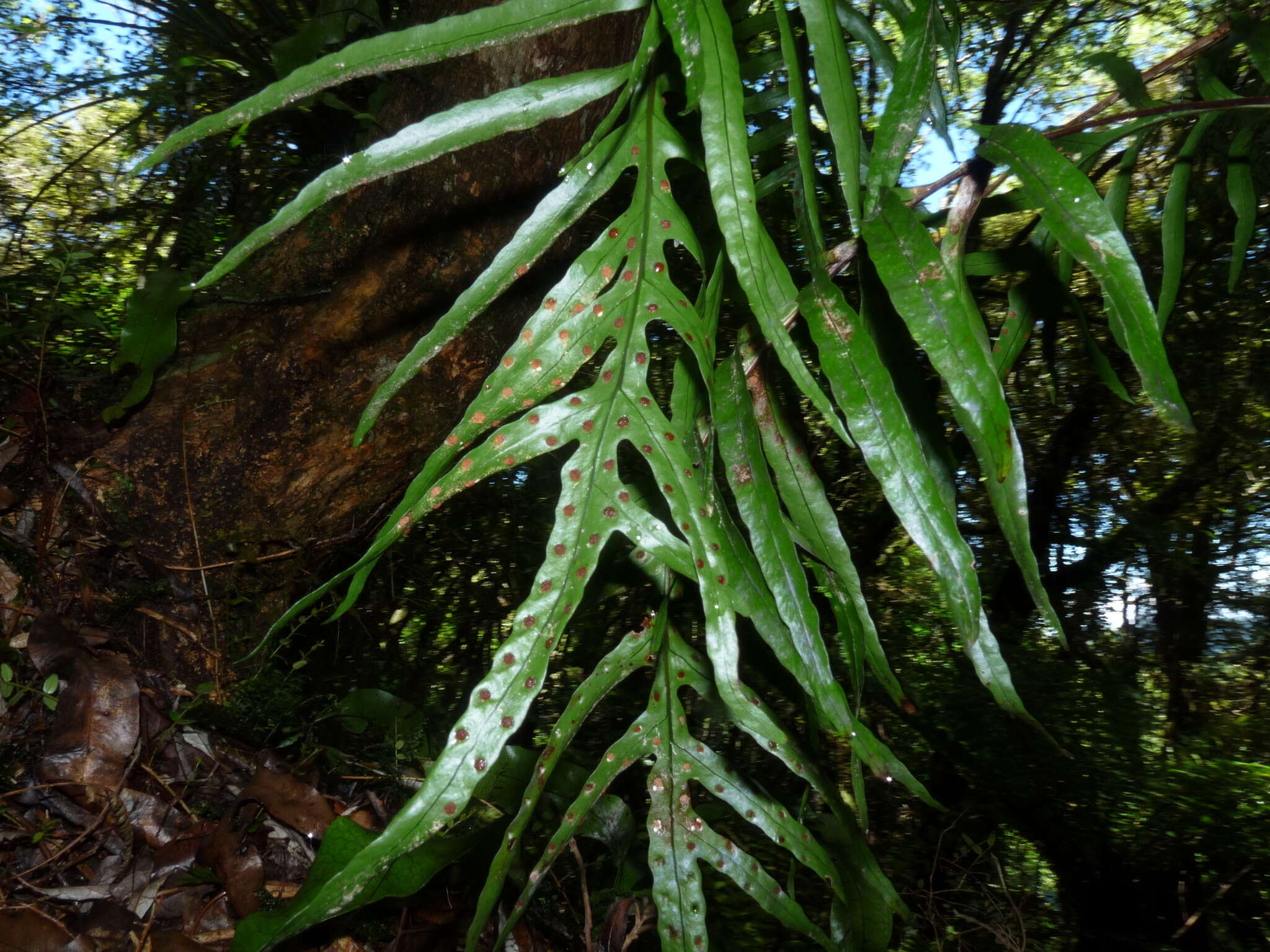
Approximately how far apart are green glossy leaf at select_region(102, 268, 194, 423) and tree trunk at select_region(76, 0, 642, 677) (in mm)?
22

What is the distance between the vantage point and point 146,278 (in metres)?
0.84

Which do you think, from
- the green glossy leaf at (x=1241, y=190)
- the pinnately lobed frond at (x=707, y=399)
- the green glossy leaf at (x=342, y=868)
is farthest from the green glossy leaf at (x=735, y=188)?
the green glossy leaf at (x=1241, y=190)

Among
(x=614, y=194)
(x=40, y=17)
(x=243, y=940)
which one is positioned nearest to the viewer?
(x=243, y=940)

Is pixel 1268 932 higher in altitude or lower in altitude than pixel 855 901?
lower

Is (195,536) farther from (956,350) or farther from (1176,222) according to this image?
(1176,222)

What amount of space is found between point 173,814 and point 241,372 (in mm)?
433

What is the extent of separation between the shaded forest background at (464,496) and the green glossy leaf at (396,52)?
15.5 inches

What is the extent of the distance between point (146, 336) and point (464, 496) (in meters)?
0.78

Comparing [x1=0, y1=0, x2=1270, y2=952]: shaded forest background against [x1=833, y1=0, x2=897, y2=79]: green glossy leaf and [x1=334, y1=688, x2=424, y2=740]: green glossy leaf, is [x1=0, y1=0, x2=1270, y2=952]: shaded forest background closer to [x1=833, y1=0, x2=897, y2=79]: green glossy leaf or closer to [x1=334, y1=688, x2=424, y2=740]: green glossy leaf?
[x1=334, y1=688, x2=424, y2=740]: green glossy leaf

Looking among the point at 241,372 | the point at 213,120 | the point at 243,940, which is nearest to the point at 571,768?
the point at 243,940

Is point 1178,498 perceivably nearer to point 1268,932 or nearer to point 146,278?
point 1268,932

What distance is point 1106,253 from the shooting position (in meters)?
0.37

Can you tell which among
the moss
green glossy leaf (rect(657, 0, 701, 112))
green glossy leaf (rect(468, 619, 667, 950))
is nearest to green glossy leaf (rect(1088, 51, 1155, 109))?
green glossy leaf (rect(657, 0, 701, 112))

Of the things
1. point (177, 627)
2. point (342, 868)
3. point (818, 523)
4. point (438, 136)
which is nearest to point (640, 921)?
point (342, 868)
